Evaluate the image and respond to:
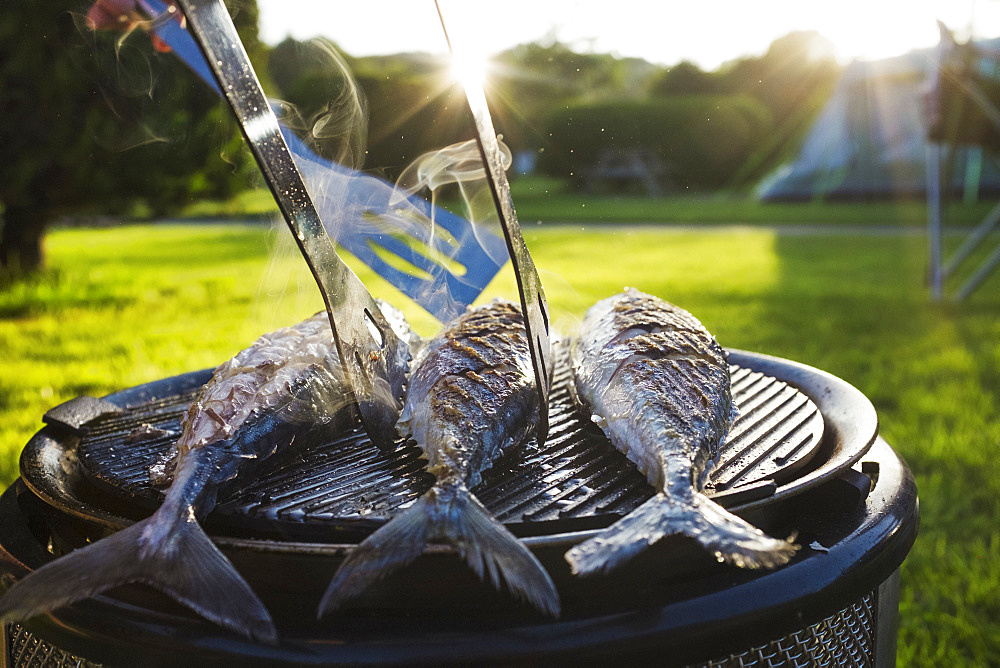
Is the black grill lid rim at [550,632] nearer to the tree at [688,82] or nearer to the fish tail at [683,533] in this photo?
the fish tail at [683,533]

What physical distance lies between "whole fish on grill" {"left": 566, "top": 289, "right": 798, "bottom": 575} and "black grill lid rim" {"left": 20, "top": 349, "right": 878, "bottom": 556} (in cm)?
10

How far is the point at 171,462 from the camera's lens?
1.45m

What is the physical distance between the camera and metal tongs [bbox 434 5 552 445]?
1.09 metres

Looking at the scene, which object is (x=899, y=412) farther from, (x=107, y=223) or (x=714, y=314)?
(x=107, y=223)

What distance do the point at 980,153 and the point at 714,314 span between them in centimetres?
1186

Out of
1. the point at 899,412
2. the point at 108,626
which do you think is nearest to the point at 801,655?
the point at 108,626

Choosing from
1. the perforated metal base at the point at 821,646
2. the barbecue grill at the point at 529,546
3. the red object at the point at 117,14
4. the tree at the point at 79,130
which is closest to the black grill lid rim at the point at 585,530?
the barbecue grill at the point at 529,546

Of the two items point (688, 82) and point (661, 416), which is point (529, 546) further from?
point (688, 82)

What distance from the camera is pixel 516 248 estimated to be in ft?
4.27

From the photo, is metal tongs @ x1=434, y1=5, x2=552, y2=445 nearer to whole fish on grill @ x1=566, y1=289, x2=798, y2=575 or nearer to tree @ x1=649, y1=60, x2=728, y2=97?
whole fish on grill @ x1=566, y1=289, x2=798, y2=575

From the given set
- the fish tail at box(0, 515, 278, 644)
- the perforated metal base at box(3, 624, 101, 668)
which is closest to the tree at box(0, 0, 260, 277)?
the perforated metal base at box(3, 624, 101, 668)

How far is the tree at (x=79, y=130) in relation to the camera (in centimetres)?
595

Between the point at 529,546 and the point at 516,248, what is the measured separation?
20.3 inches

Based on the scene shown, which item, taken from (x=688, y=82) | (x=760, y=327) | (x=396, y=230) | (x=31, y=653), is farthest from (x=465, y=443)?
(x=688, y=82)
